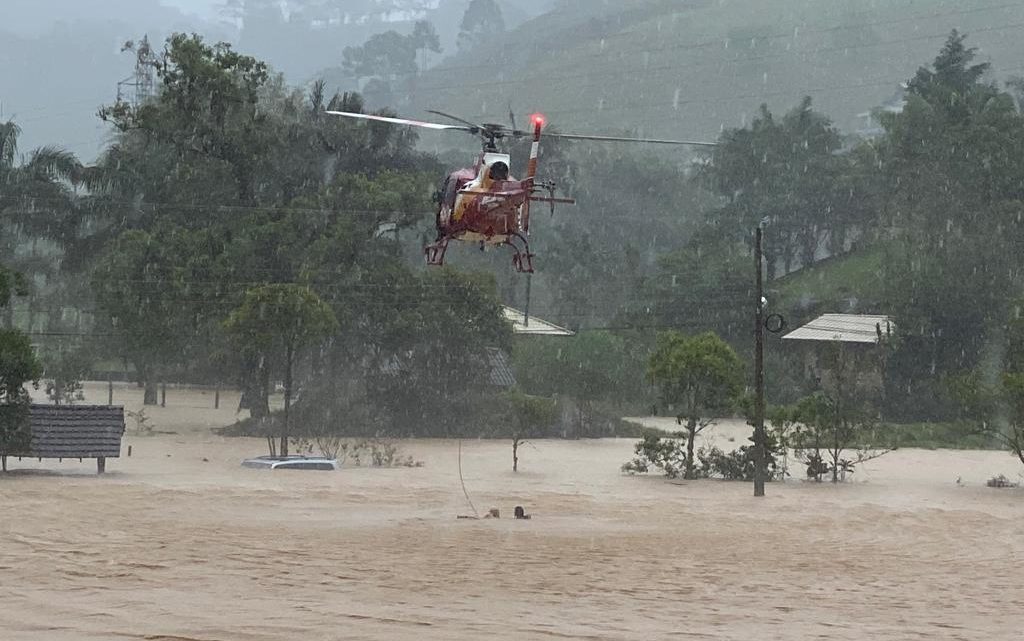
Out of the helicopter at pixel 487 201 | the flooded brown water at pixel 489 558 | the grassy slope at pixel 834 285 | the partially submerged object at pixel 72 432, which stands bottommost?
the flooded brown water at pixel 489 558

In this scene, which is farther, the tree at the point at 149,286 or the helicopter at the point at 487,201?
the tree at the point at 149,286

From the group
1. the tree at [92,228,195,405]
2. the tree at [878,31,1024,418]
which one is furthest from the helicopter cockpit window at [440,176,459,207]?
the tree at [878,31,1024,418]

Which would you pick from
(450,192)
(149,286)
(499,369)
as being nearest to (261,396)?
(149,286)

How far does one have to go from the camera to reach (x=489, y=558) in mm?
20047

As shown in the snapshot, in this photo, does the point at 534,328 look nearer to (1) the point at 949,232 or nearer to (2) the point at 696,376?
(1) the point at 949,232

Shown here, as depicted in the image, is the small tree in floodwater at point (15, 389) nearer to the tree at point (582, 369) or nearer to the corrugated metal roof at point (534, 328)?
the tree at point (582, 369)

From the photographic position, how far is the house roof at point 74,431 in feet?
107

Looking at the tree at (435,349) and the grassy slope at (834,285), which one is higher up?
the grassy slope at (834,285)

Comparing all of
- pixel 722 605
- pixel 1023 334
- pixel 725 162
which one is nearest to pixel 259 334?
pixel 1023 334

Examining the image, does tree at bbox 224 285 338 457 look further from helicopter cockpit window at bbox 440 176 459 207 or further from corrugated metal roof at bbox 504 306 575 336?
corrugated metal roof at bbox 504 306 575 336

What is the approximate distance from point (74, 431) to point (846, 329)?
4172 cm

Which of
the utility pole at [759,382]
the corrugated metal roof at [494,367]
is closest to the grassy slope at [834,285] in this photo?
the corrugated metal roof at [494,367]

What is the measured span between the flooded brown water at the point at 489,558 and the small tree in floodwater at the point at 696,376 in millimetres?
2256

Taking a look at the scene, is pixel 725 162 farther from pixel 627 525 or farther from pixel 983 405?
pixel 627 525
